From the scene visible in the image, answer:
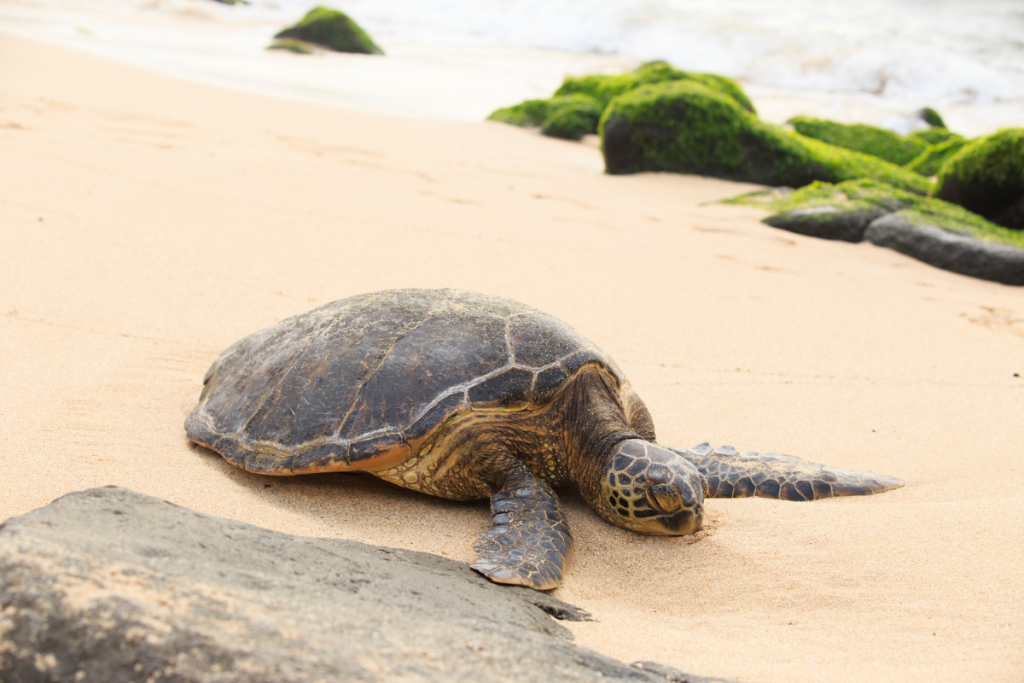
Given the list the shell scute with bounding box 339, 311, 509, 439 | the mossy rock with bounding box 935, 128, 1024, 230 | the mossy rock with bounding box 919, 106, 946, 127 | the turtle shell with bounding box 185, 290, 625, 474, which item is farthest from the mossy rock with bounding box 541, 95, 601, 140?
the shell scute with bounding box 339, 311, 509, 439

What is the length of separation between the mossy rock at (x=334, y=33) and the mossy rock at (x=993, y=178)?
15176mm

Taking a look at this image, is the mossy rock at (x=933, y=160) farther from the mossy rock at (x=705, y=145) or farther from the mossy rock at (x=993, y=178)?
the mossy rock at (x=993, y=178)

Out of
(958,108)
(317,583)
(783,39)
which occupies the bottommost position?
(317,583)

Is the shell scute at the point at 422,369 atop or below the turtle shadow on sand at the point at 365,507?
atop

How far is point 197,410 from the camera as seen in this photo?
2.93 m

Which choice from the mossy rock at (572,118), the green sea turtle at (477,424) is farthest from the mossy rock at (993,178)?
the green sea turtle at (477,424)

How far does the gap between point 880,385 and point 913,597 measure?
2.02 meters

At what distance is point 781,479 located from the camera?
2779mm

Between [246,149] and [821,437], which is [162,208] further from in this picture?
[821,437]

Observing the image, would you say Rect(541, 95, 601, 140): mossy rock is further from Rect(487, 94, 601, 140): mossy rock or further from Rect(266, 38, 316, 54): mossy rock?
Rect(266, 38, 316, 54): mossy rock

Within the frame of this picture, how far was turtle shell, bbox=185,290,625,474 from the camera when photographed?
2.49 metres

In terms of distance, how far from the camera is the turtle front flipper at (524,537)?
2070 mm

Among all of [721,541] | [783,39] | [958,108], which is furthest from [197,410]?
[783,39]

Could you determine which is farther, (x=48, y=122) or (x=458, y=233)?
(x=48, y=122)
